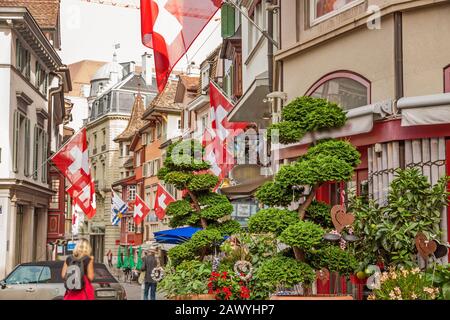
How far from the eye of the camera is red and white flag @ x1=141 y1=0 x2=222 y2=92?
14.6 metres

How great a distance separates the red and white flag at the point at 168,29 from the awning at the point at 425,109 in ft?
16.1

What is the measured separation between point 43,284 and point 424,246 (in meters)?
8.04

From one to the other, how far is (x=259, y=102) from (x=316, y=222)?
9252mm

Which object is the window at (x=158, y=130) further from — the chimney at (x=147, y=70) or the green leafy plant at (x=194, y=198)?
the green leafy plant at (x=194, y=198)

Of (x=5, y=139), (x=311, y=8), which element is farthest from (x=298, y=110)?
(x=5, y=139)

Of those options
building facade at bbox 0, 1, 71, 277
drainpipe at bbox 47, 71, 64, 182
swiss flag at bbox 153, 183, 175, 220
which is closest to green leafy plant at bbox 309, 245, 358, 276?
swiss flag at bbox 153, 183, 175, 220

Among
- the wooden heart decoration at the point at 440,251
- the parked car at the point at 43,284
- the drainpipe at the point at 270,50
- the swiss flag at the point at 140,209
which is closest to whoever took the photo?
the wooden heart decoration at the point at 440,251

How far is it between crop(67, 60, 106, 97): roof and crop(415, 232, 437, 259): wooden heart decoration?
7185 cm

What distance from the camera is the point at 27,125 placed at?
114ft

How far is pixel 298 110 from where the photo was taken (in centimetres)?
1138

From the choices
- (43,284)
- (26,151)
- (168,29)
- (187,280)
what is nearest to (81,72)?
(26,151)

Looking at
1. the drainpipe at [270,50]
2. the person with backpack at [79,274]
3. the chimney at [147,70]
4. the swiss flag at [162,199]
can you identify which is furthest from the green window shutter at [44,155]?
the person with backpack at [79,274]

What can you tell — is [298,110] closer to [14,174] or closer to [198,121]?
[14,174]

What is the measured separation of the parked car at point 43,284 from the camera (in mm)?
15070
